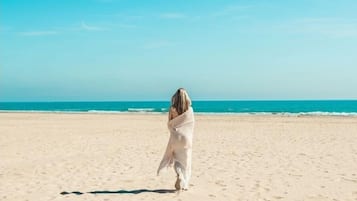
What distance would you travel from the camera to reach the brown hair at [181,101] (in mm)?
7945

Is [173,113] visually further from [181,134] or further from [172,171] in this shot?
[172,171]

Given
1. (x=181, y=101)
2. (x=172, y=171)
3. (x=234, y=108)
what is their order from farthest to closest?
(x=234, y=108), (x=172, y=171), (x=181, y=101)

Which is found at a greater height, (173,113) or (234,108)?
(173,113)

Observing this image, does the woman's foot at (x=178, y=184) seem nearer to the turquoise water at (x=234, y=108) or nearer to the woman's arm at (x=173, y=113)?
the woman's arm at (x=173, y=113)

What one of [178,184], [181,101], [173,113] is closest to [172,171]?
[178,184]

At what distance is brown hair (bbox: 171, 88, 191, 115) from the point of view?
26.1 ft

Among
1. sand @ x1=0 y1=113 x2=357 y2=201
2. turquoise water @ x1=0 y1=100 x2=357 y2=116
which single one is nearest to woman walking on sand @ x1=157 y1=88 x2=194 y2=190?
sand @ x1=0 y1=113 x2=357 y2=201

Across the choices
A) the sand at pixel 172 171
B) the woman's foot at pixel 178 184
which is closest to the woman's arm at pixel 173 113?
the woman's foot at pixel 178 184

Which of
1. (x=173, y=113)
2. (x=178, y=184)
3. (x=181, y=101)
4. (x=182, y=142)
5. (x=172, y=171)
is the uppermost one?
(x=181, y=101)

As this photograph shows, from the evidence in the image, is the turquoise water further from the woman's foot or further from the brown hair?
the brown hair

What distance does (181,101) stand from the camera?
7.96 m

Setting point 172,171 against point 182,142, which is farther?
point 172,171

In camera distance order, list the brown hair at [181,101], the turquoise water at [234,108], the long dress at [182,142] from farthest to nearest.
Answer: the turquoise water at [234,108] < the long dress at [182,142] < the brown hair at [181,101]

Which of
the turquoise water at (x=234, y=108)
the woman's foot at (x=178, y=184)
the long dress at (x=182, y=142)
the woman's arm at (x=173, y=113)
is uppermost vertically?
the woman's arm at (x=173, y=113)
